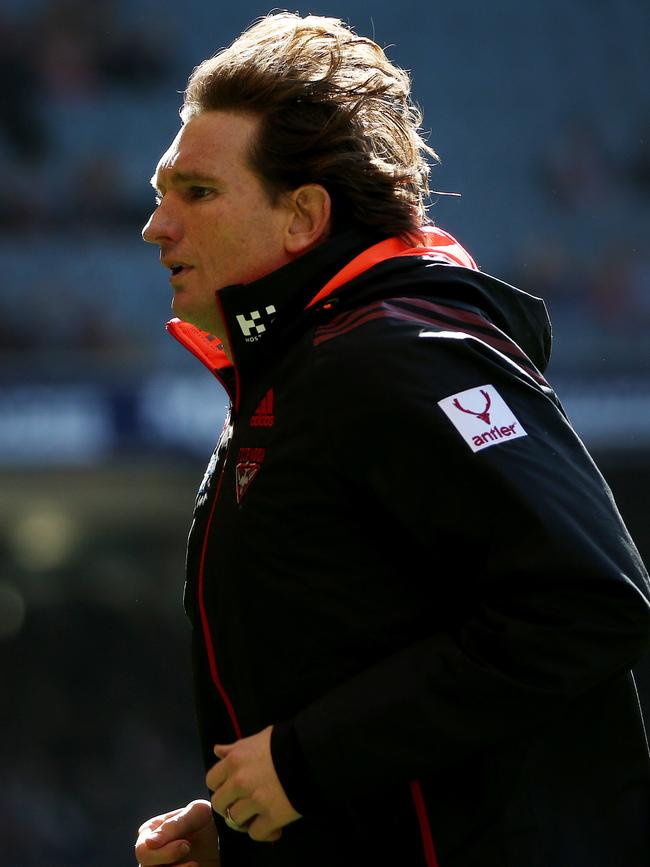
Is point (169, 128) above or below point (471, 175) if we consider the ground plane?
above

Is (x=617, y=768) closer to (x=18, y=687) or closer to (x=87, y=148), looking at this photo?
(x=18, y=687)

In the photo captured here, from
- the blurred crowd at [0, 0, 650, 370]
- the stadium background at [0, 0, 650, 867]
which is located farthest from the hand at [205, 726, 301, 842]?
the blurred crowd at [0, 0, 650, 370]

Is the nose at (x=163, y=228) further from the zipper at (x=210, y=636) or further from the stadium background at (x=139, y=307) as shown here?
the stadium background at (x=139, y=307)

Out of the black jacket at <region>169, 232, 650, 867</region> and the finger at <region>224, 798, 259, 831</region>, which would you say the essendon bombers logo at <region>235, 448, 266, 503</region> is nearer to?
the black jacket at <region>169, 232, 650, 867</region>

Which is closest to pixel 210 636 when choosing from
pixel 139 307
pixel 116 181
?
pixel 139 307

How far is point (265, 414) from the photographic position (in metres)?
1.11

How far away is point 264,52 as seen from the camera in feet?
4.20

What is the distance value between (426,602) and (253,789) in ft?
0.68

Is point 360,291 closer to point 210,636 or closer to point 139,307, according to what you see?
point 210,636

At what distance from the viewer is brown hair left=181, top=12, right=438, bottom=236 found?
1.25 meters

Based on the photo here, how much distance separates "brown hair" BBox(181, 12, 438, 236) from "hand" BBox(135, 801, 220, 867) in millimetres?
639

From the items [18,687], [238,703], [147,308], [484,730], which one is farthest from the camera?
[147,308]

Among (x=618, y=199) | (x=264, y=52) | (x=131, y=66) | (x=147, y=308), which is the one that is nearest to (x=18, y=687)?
(x=147, y=308)

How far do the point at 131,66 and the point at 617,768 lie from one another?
653cm
